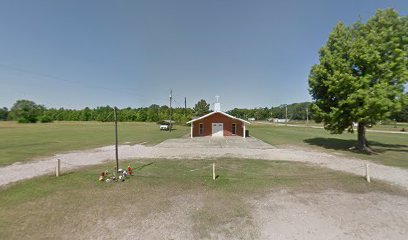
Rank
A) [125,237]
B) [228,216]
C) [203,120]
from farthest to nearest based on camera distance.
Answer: [203,120] → [228,216] → [125,237]

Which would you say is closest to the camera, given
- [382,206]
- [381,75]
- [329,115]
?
[382,206]

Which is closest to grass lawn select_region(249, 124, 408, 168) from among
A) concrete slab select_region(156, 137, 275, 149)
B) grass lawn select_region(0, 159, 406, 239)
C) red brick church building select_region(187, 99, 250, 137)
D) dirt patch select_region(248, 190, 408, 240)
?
concrete slab select_region(156, 137, 275, 149)

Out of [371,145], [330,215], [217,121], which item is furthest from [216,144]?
[371,145]

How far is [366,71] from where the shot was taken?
15.3 meters

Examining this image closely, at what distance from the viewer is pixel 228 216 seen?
567cm

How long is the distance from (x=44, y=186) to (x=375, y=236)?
1143cm

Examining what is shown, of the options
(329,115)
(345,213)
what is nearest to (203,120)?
(329,115)

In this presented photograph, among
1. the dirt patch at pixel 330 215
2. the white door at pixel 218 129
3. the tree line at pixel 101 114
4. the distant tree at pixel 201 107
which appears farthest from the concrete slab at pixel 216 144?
the distant tree at pixel 201 107

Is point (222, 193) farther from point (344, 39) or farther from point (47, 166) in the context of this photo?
point (344, 39)

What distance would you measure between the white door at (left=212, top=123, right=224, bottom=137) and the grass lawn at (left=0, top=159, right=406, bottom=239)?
19.2 meters

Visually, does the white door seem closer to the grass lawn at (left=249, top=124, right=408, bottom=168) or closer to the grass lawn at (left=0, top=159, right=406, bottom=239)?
the grass lawn at (left=249, top=124, right=408, bottom=168)

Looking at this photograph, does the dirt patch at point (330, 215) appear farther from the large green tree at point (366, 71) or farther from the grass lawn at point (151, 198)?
the large green tree at point (366, 71)

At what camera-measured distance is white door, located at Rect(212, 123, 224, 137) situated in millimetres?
30703

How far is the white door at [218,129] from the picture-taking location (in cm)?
3070
